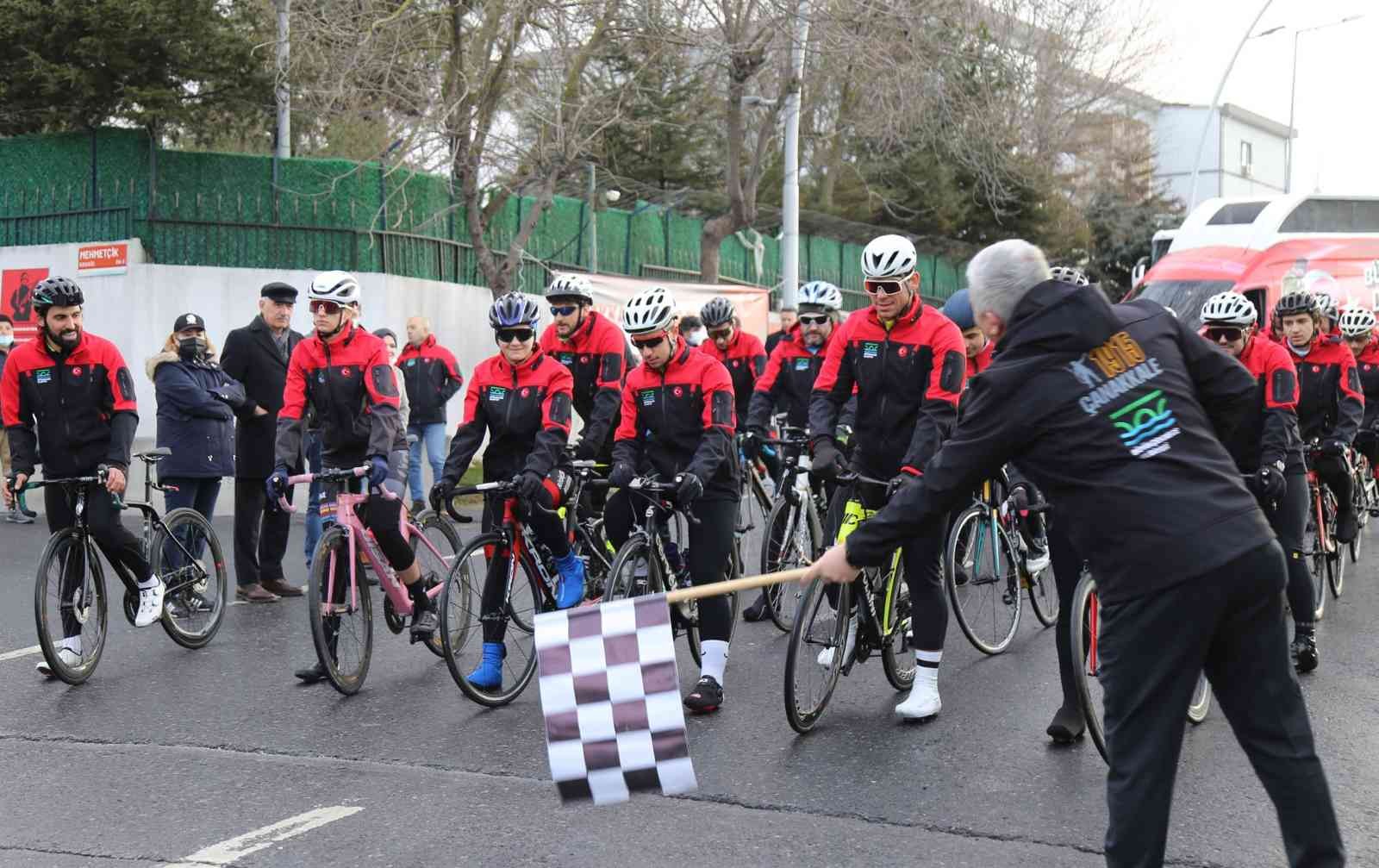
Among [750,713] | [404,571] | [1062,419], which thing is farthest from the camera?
[404,571]

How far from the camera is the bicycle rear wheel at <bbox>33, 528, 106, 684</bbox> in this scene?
24.7 feet

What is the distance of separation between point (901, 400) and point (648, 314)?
4.07ft

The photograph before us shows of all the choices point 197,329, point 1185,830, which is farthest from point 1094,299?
point 197,329

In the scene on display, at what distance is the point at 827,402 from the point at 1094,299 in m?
3.42

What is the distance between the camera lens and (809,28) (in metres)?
19.7

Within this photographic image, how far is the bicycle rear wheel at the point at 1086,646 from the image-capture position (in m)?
6.06

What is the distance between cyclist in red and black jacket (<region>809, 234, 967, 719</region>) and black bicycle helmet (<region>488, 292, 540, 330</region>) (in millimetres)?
1403

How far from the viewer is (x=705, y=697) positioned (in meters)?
7.01

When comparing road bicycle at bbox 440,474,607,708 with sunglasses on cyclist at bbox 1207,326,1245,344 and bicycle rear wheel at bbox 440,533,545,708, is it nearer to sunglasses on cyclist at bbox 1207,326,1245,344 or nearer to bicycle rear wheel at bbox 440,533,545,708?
bicycle rear wheel at bbox 440,533,545,708

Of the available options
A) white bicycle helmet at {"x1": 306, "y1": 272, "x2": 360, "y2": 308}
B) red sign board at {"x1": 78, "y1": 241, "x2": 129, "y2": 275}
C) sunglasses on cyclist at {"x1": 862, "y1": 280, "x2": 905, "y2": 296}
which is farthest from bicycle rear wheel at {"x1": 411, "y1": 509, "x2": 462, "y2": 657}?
red sign board at {"x1": 78, "y1": 241, "x2": 129, "y2": 275}

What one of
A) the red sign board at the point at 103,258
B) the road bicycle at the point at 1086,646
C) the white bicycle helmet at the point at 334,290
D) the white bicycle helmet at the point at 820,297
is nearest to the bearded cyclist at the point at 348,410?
the white bicycle helmet at the point at 334,290

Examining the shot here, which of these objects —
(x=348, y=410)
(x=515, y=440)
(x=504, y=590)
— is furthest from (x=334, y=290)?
(x=504, y=590)

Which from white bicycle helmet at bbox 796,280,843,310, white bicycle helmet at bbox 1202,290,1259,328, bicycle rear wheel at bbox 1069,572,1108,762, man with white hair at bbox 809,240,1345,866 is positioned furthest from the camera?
white bicycle helmet at bbox 796,280,843,310

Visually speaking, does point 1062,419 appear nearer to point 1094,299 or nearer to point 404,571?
point 1094,299
